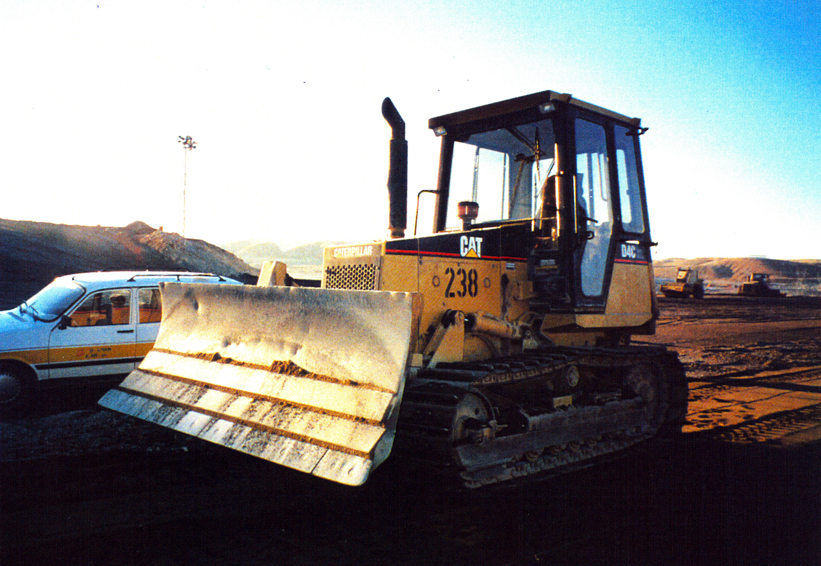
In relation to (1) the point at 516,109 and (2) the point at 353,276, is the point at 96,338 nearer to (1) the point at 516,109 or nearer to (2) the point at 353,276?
(2) the point at 353,276

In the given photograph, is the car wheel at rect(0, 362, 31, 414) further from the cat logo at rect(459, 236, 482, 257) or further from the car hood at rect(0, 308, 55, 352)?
the cat logo at rect(459, 236, 482, 257)

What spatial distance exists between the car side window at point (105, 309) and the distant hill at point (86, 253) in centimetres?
1863

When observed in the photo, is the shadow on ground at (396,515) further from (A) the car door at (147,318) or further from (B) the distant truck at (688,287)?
(B) the distant truck at (688,287)

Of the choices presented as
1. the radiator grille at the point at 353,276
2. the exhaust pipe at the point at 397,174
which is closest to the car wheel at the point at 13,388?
the radiator grille at the point at 353,276

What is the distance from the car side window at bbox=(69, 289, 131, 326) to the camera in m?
7.93

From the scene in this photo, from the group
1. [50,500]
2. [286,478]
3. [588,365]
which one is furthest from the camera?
[588,365]

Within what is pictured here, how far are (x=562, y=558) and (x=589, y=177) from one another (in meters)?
3.71

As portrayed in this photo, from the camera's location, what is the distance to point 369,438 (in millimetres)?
3727

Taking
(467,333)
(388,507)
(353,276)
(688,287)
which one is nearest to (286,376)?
(353,276)

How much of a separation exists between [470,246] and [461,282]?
13.5 inches

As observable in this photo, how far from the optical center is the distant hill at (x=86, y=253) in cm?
3166

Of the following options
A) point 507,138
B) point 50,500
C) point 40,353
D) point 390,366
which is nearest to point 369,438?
point 390,366

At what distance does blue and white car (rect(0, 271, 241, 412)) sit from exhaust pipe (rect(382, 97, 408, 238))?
4.79 metres

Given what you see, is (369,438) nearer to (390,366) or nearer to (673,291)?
(390,366)
